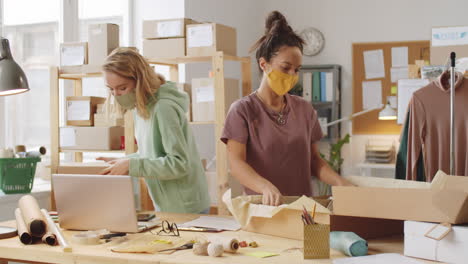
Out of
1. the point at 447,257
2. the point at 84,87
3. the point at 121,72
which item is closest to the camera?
the point at 447,257

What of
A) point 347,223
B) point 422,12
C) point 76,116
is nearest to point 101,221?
point 347,223

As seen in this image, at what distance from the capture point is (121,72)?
2.52m

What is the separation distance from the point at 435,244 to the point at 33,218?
1.31 meters

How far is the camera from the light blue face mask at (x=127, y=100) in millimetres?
2579

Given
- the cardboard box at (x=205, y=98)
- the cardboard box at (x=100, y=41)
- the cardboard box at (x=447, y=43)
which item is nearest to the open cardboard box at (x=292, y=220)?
the cardboard box at (x=447, y=43)

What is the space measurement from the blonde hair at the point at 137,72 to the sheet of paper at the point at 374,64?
389 centimetres

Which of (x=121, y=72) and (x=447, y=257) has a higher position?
(x=121, y=72)

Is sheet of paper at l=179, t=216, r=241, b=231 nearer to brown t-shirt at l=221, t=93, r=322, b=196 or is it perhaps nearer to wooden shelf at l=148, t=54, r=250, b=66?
brown t-shirt at l=221, t=93, r=322, b=196

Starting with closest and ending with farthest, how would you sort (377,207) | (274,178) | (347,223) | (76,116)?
(377,207) → (347,223) → (274,178) → (76,116)

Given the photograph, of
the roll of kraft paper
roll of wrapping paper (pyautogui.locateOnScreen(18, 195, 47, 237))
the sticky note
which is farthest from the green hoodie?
the roll of kraft paper

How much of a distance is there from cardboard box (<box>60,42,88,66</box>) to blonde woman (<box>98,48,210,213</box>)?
1.41 meters

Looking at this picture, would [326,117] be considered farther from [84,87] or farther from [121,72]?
[121,72]

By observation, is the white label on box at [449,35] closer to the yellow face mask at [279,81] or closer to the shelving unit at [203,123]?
the shelving unit at [203,123]

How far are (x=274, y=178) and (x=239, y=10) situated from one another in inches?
154
